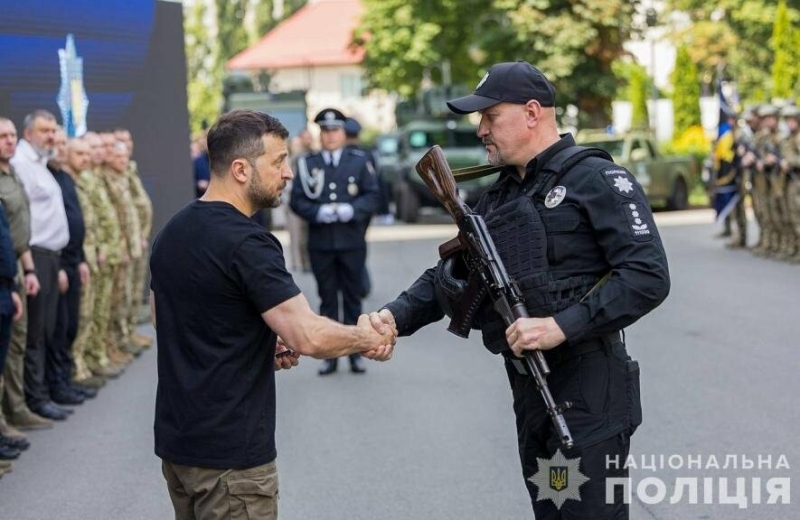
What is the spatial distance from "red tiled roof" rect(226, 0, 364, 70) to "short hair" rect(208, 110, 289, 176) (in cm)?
7927

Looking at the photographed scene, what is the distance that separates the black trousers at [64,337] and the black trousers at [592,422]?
6211 mm

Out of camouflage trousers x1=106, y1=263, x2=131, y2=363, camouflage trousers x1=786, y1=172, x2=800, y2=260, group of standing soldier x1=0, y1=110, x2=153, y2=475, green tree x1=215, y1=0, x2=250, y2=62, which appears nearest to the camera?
group of standing soldier x1=0, y1=110, x2=153, y2=475

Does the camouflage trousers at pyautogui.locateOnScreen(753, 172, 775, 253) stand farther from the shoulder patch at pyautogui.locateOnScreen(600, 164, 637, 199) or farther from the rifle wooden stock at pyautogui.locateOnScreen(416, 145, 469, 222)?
the shoulder patch at pyautogui.locateOnScreen(600, 164, 637, 199)

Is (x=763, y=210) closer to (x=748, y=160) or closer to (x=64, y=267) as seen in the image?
(x=748, y=160)

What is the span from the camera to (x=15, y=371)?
8.73 m

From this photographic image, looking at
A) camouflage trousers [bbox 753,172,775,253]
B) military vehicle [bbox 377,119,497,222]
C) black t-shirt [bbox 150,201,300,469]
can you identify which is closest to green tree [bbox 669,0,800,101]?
military vehicle [bbox 377,119,497,222]

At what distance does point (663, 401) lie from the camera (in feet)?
28.9

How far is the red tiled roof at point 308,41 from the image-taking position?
84.3 metres

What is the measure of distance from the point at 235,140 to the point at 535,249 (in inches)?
40.1

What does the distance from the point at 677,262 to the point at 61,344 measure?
10728 mm

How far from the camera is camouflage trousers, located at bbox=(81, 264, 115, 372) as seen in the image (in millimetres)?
10992

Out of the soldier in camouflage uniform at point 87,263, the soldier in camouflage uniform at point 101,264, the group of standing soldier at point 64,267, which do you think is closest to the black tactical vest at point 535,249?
the group of standing soldier at point 64,267

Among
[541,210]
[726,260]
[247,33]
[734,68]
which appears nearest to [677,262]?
[726,260]

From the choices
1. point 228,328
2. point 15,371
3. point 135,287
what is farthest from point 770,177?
point 228,328
